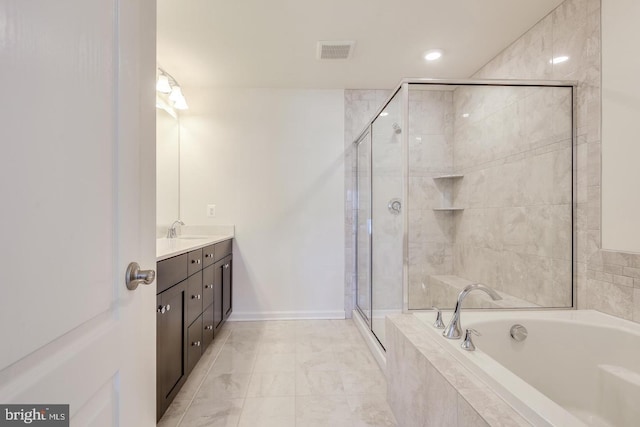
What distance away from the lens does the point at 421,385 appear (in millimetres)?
1219

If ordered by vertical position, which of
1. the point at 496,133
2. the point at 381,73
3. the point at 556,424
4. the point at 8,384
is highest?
the point at 381,73

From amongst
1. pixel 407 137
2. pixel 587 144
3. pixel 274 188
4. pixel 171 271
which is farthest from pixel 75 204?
pixel 274 188

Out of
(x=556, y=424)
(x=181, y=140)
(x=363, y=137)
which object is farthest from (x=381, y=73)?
(x=556, y=424)

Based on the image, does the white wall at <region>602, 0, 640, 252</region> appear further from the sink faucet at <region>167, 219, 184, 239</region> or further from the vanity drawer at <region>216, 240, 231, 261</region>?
the sink faucet at <region>167, 219, 184, 239</region>

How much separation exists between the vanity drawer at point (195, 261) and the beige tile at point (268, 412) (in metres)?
0.83

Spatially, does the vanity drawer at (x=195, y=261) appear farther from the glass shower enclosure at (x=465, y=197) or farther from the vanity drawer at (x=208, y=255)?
the glass shower enclosure at (x=465, y=197)

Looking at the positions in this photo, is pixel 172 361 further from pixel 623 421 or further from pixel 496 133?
pixel 496 133

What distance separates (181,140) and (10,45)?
2823 millimetres

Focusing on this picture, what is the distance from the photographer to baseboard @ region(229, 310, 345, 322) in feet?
9.85

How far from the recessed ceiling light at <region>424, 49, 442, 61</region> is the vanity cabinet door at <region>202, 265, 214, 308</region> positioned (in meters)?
2.45

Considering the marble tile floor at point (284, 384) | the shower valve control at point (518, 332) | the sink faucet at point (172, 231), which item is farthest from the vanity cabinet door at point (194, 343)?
the shower valve control at point (518, 332)

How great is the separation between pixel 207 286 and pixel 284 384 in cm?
87

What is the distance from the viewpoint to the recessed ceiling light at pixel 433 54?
7.86 feet

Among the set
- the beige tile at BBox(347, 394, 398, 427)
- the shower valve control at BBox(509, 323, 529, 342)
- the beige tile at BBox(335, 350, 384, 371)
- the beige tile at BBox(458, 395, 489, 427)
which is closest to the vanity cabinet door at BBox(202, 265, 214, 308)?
the beige tile at BBox(335, 350, 384, 371)
